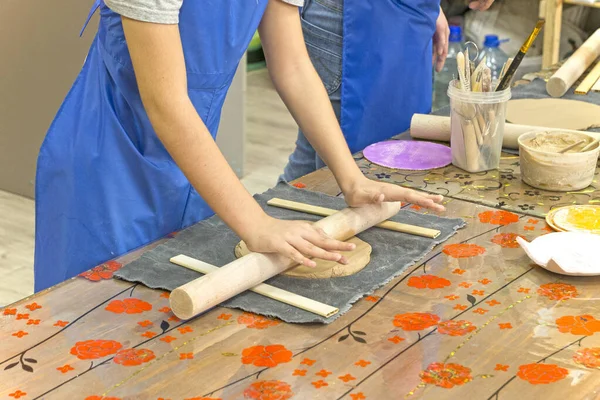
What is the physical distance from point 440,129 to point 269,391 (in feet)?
3.17

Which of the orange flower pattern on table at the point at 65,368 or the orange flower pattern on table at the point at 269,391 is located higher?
the orange flower pattern on table at the point at 269,391

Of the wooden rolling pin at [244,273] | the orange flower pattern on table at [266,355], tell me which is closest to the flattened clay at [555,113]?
the wooden rolling pin at [244,273]

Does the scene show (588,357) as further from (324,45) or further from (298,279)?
(324,45)

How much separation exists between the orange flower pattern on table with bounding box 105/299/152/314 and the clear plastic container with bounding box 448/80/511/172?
744 millimetres

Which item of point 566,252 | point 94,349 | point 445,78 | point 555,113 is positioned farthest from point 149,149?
point 445,78

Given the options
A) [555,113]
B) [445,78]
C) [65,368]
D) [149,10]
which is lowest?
[445,78]

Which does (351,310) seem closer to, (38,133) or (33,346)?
(33,346)

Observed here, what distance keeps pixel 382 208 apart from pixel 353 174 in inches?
3.8

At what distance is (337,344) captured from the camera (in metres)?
0.98

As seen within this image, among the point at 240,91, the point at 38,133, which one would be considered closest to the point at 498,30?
the point at 240,91

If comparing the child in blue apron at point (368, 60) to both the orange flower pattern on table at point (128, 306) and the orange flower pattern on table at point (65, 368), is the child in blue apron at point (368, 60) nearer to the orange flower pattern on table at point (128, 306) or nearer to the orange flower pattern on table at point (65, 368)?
the orange flower pattern on table at point (128, 306)

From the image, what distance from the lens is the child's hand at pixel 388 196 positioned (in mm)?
1306

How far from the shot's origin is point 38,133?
334 centimetres

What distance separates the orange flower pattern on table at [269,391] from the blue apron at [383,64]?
1.04m
